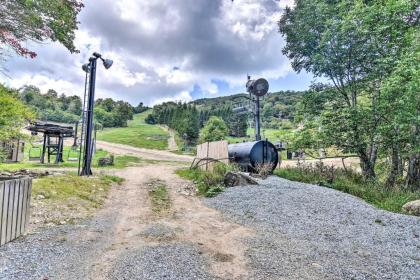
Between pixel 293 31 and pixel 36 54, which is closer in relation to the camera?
pixel 36 54

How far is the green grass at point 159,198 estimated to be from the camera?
27.1ft

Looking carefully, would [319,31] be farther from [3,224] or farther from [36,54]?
[3,224]

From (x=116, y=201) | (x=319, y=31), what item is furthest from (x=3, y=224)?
(x=319, y=31)

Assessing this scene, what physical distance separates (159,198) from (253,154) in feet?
23.9

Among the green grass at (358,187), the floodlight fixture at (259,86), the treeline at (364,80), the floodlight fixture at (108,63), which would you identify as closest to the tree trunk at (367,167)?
the treeline at (364,80)

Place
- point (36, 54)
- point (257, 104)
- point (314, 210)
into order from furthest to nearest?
point (257, 104) < point (314, 210) < point (36, 54)

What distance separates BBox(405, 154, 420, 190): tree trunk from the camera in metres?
12.3

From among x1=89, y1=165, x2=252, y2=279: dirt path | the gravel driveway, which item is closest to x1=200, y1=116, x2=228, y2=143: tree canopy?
x1=89, y1=165, x2=252, y2=279: dirt path

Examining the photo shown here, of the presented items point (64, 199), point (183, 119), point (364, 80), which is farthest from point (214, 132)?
point (64, 199)

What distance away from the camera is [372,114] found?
12.4 m

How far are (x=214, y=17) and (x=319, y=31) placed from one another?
5.73 metres

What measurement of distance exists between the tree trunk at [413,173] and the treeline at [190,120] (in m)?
43.8

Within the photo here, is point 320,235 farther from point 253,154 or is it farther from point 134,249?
point 253,154

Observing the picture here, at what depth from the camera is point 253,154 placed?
51.7 feet
